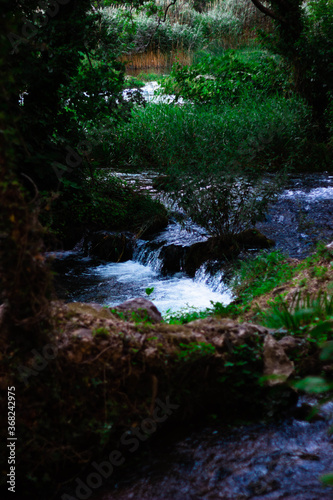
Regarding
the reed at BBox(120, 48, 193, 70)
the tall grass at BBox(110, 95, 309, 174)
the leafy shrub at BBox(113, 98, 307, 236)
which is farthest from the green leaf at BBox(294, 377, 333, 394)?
the reed at BBox(120, 48, 193, 70)

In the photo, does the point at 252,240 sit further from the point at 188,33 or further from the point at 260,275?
the point at 188,33

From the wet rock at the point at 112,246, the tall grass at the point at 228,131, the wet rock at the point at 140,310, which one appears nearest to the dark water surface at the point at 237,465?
the wet rock at the point at 140,310

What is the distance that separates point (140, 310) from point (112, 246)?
447 cm

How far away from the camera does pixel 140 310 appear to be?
12.0 feet

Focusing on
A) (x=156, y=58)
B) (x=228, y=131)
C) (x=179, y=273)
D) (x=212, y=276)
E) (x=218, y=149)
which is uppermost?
(x=156, y=58)

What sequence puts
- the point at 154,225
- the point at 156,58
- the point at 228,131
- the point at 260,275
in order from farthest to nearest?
the point at 156,58 < the point at 228,131 < the point at 154,225 < the point at 260,275

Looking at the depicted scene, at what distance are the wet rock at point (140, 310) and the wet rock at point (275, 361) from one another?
0.91 metres

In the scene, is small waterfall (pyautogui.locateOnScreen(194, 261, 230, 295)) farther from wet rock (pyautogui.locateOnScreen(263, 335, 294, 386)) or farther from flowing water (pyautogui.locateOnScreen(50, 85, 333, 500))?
flowing water (pyautogui.locateOnScreen(50, 85, 333, 500))

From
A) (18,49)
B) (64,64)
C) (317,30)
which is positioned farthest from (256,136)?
(18,49)

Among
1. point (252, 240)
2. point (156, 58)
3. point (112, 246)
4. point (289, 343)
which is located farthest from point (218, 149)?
point (156, 58)

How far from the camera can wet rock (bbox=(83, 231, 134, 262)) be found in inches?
315

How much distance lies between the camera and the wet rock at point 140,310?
363cm

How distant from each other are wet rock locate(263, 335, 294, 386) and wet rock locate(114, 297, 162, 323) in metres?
0.91

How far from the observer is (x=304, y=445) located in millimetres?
2811
